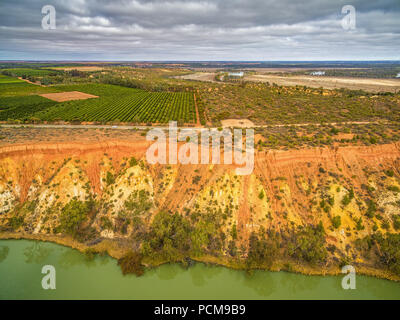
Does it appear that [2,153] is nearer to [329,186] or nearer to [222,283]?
[222,283]

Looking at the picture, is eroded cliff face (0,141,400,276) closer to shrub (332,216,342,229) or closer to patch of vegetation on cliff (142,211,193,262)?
shrub (332,216,342,229)

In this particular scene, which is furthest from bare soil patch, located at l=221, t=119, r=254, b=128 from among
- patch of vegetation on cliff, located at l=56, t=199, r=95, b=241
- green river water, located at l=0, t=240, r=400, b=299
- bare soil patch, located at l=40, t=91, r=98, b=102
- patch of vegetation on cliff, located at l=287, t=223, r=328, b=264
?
bare soil patch, located at l=40, t=91, r=98, b=102

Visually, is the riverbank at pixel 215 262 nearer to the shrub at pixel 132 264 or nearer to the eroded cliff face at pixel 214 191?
the shrub at pixel 132 264

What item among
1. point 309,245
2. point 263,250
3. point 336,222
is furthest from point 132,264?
point 336,222

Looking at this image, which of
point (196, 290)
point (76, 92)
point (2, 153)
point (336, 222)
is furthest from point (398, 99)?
point (76, 92)

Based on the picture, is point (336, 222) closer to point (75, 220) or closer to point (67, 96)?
point (75, 220)

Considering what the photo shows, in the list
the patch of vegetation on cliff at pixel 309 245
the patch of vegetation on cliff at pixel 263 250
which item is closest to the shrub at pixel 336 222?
the patch of vegetation on cliff at pixel 309 245
